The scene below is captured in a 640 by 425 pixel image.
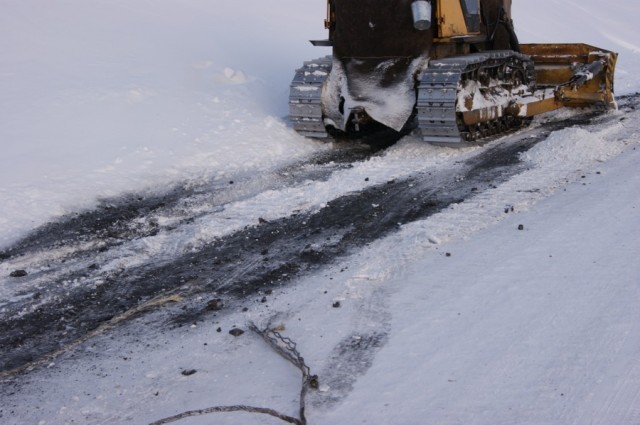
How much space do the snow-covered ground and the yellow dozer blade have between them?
0.78 m

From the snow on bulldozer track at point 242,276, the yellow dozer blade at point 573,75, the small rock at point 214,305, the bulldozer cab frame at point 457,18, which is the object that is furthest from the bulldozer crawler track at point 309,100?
the small rock at point 214,305

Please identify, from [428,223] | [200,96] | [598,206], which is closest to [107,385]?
[428,223]

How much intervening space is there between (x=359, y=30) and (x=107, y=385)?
654 centimetres

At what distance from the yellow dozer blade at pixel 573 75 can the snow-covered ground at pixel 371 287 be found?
0.78 m

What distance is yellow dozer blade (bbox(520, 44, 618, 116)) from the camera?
10898 millimetres

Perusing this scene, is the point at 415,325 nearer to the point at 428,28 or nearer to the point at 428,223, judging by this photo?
the point at 428,223

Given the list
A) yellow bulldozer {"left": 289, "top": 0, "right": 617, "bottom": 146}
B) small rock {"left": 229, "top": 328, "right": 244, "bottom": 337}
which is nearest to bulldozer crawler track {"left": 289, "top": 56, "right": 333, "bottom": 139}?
yellow bulldozer {"left": 289, "top": 0, "right": 617, "bottom": 146}

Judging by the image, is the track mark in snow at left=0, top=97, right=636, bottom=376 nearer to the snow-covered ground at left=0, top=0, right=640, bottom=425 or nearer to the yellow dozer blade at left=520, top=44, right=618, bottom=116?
the snow-covered ground at left=0, top=0, right=640, bottom=425

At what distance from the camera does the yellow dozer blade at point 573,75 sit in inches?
429

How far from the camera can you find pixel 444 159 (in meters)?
8.64

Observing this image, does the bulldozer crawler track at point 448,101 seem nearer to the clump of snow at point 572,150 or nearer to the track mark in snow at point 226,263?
the clump of snow at point 572,150

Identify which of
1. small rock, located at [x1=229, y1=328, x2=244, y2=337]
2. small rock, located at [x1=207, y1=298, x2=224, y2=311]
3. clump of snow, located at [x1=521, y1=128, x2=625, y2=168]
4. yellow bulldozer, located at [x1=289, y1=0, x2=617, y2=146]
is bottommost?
small rock, located at [x1=207, y1=298, x2=224, y2=311]

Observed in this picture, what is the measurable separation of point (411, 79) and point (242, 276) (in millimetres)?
4682

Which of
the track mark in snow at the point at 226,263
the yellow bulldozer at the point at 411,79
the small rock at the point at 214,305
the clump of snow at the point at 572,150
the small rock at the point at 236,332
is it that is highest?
the yellow bulldozer at the point at 411,79
